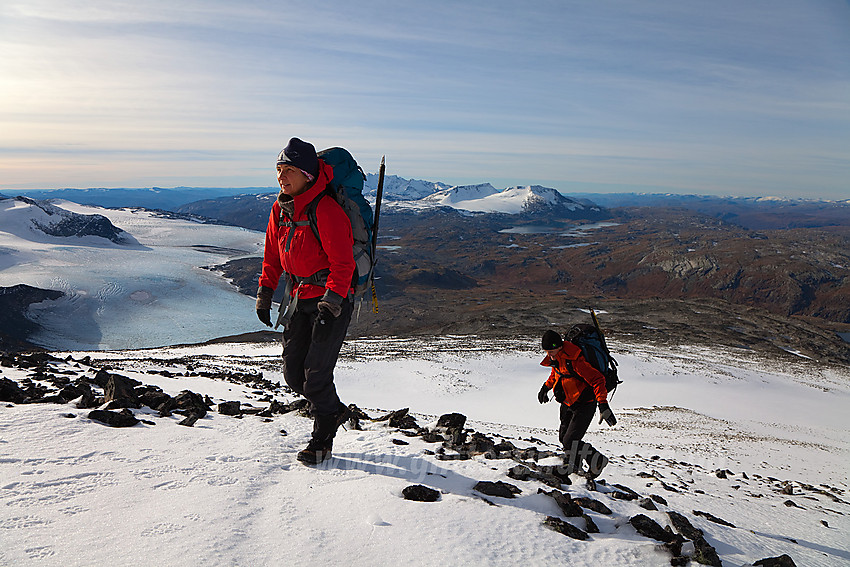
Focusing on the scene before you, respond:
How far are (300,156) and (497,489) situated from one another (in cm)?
344

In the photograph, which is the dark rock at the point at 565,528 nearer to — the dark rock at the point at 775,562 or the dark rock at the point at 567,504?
the dark rock at the point at 567,504

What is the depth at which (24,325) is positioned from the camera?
55.5m

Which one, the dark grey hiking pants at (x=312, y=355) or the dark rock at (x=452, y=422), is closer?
the dark grey hiking pants at (x=312, y=355)

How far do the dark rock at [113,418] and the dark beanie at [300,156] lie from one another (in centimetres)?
331

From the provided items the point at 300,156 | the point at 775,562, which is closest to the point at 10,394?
the point at 300,156

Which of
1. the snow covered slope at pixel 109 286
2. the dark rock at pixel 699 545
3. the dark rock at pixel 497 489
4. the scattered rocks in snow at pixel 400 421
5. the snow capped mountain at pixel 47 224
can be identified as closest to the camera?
the dark rock at pixel 699 545

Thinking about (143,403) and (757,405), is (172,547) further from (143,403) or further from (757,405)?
(757,405)

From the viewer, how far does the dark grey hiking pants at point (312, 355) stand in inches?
173

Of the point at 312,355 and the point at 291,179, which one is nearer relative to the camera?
the point at 291,179

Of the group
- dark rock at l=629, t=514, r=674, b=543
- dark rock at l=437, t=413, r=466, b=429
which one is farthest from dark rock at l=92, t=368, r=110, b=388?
dark rock at l=629, t=514, r=674, b=543

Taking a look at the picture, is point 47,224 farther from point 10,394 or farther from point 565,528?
point 565,528

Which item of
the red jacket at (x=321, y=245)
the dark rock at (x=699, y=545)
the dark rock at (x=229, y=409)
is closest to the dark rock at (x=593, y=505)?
the dark rock at (x=699, y=545)

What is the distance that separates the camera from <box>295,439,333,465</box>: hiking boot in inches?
185

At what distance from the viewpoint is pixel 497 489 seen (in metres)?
4.38
